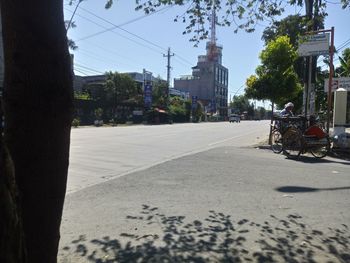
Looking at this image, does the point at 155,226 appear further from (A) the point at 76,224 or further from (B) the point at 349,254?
(B) the point at 349,254

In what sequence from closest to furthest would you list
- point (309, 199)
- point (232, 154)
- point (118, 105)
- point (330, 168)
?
1. point (309, 199)
2. point (330, 168)
3. point (232, 154)
4. point (118, 105)

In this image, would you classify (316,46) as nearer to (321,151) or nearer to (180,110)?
(321,151)

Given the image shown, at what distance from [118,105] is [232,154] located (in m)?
54.4

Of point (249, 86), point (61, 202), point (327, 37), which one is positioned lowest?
point (61, 202)

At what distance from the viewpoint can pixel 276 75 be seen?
21500 mm

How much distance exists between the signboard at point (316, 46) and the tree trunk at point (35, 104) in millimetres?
13859

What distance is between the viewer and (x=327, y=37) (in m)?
15.8

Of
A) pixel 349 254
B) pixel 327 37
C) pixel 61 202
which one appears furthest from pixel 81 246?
pixel 327 37

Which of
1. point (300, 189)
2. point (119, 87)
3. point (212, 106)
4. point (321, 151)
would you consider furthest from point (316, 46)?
point (212, 106)

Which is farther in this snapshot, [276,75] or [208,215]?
[276,75]

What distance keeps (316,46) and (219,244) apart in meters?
12.4

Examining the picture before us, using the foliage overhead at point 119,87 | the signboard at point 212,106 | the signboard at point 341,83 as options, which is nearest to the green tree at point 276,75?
the signboard at point 341,83

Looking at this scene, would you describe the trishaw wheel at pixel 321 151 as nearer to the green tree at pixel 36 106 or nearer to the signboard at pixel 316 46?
the signboard at pixel 316 46

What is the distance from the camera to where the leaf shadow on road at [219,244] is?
475 cm
